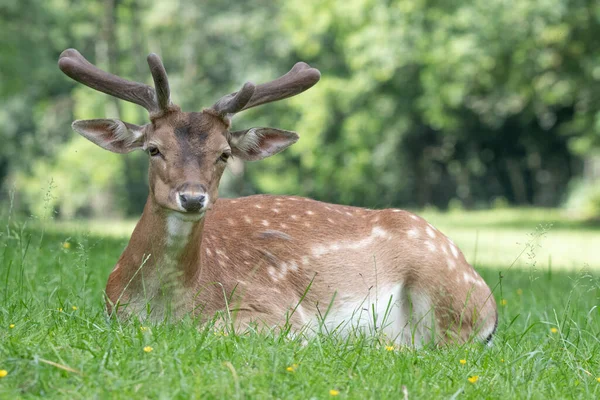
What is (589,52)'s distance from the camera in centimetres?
2388

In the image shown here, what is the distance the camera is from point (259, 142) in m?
5.01

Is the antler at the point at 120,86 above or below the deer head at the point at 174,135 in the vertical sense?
above

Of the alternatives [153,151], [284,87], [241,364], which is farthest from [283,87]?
[241,364]

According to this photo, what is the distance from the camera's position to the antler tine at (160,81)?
173 inches

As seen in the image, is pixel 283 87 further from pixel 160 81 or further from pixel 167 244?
pixel 167 244

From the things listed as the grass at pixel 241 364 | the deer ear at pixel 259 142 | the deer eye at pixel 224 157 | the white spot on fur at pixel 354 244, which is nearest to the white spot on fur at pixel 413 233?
the white spot on fur at pixel 354 244

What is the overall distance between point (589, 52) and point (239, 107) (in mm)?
21342

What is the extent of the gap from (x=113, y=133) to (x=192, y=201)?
87 cm

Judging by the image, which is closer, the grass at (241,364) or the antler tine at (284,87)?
the grass at (241,364)

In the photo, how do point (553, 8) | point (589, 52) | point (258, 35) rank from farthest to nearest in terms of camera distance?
point (258, 35) < point (589, 52) < point (553, 8)

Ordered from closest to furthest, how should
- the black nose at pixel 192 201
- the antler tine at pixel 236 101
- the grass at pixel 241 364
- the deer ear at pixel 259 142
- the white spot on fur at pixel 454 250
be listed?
the grass at pixel 241 364 < the black nose at pixel 192 201 < the antler tine at pixel 236 101 < the deer ear at pixel 259 142 < the white spot on fur at pixel 454 250

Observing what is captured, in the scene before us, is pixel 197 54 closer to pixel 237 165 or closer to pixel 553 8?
pixel 237 165

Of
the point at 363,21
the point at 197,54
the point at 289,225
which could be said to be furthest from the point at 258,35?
the point at 289,225

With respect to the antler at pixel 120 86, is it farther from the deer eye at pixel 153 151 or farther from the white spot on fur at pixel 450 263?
the white spot on fur at pixel 450 263
